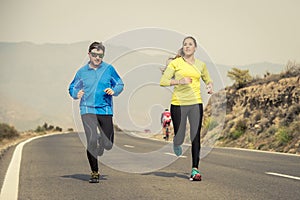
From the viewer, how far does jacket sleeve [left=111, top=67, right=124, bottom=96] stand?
25.6 feet

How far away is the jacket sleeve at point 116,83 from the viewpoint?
7816 mm

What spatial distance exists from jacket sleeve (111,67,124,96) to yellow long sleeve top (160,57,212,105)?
630 mm

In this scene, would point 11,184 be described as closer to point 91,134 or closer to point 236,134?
point 91,134

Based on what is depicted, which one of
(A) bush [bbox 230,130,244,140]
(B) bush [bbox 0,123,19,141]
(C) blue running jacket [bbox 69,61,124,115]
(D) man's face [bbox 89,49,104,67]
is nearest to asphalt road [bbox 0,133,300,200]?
(C) blue running jacket [bbox 69,61,124,115]

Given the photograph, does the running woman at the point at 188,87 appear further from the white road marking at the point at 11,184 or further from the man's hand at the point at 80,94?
the white road marking at the point at 11,184

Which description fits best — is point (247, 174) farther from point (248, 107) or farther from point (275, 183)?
point (248, 107)

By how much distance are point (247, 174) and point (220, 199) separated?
9.39 ft

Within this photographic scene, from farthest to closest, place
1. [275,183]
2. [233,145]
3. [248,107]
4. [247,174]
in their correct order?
[248,107], [233,145], [247,174], [275,183]

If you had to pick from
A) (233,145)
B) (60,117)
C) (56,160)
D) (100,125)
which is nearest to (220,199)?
(100,125)

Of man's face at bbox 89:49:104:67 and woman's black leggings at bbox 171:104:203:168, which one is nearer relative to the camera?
man's face at bbox 89:49:104:67

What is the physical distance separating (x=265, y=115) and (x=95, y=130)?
1816 centimetres

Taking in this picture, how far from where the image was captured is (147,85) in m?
8.28

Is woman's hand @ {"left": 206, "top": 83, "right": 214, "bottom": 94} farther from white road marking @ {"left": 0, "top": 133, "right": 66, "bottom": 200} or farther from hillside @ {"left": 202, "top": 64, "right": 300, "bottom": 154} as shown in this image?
hillside @ {"left": 202, "top": 64, "right": 300, "bottom": 154}

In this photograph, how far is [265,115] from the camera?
2483 cm
